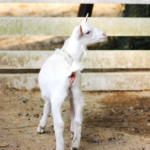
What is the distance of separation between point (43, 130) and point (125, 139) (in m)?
0.96

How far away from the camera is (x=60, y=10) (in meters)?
7.15

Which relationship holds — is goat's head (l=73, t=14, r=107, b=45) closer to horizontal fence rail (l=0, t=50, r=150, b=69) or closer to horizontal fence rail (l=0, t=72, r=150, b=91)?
horizontal fence rail (l=0, t=50, r=150, b=69)

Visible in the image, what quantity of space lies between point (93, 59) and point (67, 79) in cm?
221

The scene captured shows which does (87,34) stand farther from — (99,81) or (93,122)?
(99,81)

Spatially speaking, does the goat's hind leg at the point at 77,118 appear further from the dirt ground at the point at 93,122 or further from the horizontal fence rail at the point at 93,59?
the horizontal fence rail at the point at 93,59

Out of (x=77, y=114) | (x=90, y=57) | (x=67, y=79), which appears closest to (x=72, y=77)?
(x=67, y=79)

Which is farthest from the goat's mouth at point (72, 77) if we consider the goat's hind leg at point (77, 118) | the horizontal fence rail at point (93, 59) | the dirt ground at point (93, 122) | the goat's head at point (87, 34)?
the horizontal fence rail at point (93, 59)

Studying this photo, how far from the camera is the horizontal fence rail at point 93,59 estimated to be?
4605 millimetres

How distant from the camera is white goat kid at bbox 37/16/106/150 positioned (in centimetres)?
249

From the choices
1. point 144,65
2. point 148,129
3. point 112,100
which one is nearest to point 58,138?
point 148,129

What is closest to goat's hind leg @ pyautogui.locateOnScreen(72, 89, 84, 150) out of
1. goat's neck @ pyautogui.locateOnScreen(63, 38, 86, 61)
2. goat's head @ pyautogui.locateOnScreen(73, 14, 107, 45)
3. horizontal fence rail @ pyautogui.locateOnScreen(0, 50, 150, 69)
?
goat's neck @ pyautogui.locateOnScreen(63, 38, 86, 61)

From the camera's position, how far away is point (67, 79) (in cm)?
253

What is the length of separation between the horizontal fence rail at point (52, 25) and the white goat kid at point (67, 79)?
5.32 feet

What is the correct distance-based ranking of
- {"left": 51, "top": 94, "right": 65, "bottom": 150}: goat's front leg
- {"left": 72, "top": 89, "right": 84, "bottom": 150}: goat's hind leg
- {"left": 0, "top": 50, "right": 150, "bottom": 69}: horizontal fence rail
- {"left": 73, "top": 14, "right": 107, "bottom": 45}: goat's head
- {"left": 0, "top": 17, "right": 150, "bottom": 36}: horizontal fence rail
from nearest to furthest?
{"left": 51, "top": 94, "right": 65, "bottom": 150}: goat's front leg, {"left": 72, "top": 89, "right": 84, "bottom": 150}: goat's hind leg, {"left": 73, "top": 14, "right": 107, "bottom": 45}: goat's head, {"left": 0, "top": 17, "right": 150, "bottom": 36}: horizontal fence rail, {"left": 0, "top": 50, "right": 150, "bottom": 69}: horizontal fence rail
